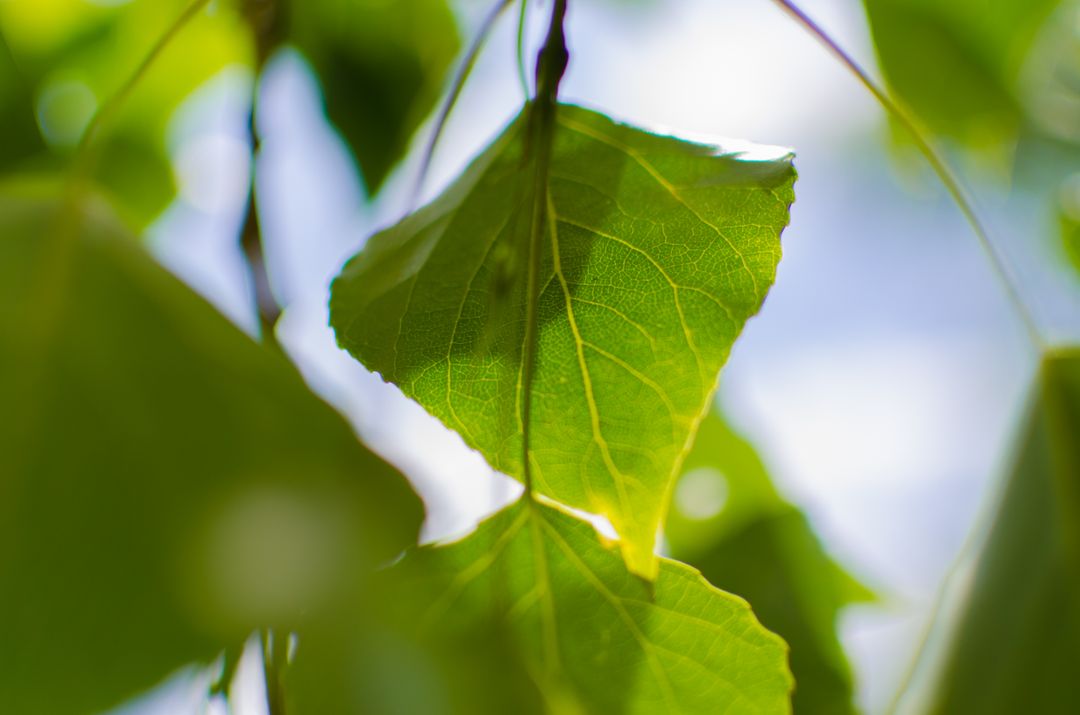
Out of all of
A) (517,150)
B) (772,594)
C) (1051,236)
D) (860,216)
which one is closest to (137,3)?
(517,150)

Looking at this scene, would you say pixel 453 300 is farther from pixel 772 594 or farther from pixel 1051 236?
pixel 1051 236

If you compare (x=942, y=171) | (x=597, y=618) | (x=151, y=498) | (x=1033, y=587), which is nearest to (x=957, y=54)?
(x=942, y=171)

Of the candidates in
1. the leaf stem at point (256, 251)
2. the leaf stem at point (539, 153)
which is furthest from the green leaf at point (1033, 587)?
the leaf stem at point (256, 251)

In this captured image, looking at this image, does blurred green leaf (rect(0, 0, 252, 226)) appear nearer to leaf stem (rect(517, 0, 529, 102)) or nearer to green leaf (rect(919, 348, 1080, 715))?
leaf stem (rect(517, 0, 529, 102))

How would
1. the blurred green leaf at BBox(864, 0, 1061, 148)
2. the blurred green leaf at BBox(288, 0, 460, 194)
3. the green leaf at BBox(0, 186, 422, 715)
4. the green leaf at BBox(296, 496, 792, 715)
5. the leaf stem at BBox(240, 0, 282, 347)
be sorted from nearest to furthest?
the green leaf at BBox(0, 186, 422, 715), the green leaf at BBox(296, 496, 792, 715), the leaf stem at BBox(240, 0, 282, 347), the blurred green leaf at BBox(288, 0, 460, 194), the blurred green leaf at BBox(864, 0, 1061, 148)

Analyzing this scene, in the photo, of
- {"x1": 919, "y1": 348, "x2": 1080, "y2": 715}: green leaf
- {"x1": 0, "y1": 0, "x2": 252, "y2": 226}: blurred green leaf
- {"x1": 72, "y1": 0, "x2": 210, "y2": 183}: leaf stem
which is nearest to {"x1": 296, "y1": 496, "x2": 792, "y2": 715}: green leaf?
{"x1": 919, "y1": 348, "x2": 1080, "y2": 715}: green leaf

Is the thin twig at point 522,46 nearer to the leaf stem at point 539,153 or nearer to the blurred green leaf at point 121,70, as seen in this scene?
the leaf stem at point 539,153

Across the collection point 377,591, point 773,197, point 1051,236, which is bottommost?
point 377,591
